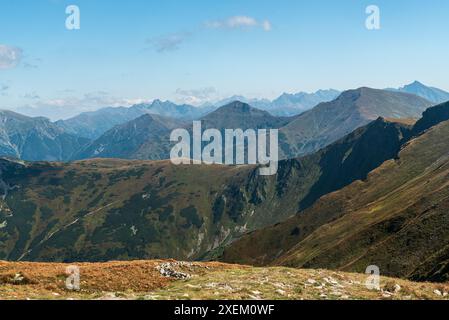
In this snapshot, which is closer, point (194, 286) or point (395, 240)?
point (194, 286)

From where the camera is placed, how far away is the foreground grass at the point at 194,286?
83.8ft

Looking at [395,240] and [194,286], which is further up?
[194,286]

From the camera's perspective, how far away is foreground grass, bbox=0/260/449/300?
83.8 ft

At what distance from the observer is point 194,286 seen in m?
29.8

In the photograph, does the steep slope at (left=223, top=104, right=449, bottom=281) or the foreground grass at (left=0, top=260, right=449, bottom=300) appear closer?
the foreground grass at (left=0, top=260, right=449, bottom=300)

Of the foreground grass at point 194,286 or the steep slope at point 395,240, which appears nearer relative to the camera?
the foreground grass at point 194,286

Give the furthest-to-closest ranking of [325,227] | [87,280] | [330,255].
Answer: [325,227], [330,255], [87,280]

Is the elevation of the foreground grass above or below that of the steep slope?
above

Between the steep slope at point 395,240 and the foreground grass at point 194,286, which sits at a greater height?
the foreground grass at point 194,286
